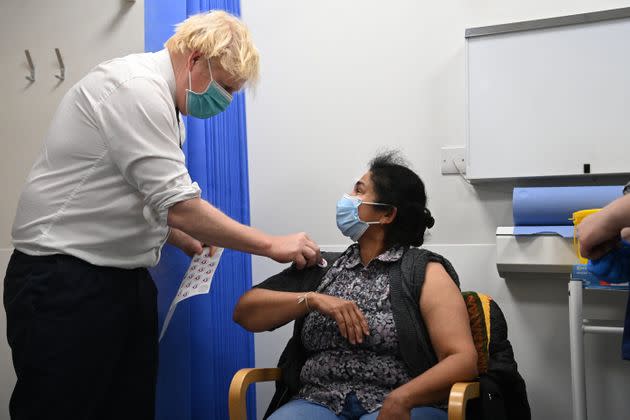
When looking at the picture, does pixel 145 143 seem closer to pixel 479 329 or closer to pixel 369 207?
pixel 369 207

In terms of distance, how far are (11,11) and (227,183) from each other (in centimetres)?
123

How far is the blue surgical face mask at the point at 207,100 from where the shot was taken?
1743mm

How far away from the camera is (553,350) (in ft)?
7.79

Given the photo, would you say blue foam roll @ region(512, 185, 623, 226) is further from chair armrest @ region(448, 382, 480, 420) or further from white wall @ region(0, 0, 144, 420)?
white wall @ region(0, 0, 144, 420)

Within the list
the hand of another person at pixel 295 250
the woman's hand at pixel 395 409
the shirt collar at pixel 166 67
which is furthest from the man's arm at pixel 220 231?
the woman's hand at pixel 395 409

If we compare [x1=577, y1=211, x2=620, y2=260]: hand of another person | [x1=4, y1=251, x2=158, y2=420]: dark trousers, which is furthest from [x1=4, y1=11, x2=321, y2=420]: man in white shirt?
[x1=577, y1=211, x2=620, y2=260]: hand of another person

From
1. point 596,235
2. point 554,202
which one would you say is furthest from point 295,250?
point 554,202

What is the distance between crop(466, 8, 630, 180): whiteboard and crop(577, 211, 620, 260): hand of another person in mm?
1146

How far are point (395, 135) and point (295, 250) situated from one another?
3.33ft

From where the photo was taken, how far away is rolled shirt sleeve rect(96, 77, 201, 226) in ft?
5.04

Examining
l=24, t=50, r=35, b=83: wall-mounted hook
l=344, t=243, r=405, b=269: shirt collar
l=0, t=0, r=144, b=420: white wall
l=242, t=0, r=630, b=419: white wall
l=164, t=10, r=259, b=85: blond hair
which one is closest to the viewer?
l=164, t=10, r=259, b=85: blond hair

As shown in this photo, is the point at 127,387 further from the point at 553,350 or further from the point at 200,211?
the point at 553,350

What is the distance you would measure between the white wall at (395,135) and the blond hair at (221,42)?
0.98 metres

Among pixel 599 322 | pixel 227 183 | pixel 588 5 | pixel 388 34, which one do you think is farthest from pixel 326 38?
pixel 599 322
